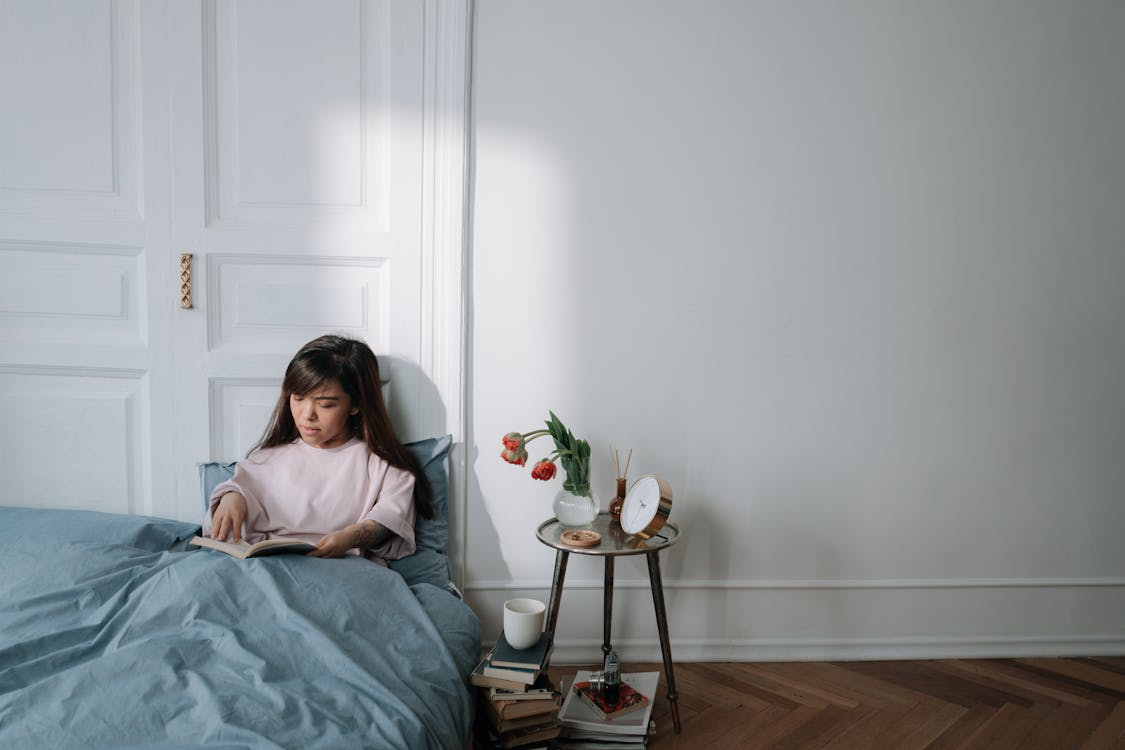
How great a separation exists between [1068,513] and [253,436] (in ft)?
7.93

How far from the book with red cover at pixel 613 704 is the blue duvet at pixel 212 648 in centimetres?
31

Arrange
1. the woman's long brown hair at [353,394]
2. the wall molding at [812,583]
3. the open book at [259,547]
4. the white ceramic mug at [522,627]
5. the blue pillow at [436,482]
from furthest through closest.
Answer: the wall molding at [812,583] < the blue pillow at [436,482] < the woman's long brown hair at [353,394] < the white ceramic mug at [522,627] < the open book at [259,547]

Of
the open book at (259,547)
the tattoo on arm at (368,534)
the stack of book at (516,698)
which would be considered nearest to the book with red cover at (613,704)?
the stack of book at (516,698)

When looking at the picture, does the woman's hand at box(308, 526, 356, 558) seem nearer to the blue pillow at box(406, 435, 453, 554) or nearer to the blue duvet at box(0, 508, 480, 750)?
the blue duvet at box(0, 508, 480, 750)

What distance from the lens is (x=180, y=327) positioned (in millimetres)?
2176

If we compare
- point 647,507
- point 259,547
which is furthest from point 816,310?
point 259,547

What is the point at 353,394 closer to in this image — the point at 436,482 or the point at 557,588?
the point at 436,482

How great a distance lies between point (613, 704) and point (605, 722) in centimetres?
5

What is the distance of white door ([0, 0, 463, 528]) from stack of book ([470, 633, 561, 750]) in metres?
0.74

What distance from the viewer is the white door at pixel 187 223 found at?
6.99 feet

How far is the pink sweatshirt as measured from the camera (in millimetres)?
2031

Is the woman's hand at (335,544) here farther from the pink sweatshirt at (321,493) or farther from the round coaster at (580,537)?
the round coaster at (580,537)

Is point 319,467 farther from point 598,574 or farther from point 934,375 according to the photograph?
point 934,375

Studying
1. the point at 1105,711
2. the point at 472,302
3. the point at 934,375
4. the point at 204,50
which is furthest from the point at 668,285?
the point at 1105,711
